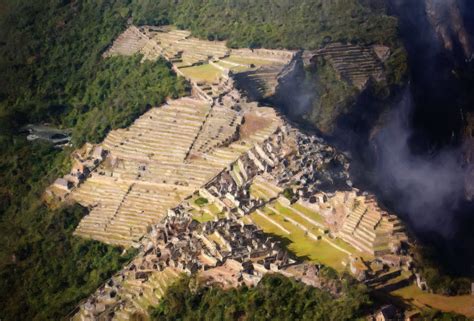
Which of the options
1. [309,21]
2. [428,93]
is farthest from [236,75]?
[428,93]

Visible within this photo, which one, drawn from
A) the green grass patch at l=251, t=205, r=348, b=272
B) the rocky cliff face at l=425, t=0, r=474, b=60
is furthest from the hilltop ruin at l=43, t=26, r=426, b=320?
the rocky cliff face at l=425, t=0, r=474, b=60

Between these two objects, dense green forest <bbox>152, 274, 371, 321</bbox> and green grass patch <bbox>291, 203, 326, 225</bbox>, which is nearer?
dense green forest <bbox>152, 274, 371, 321</bbox>

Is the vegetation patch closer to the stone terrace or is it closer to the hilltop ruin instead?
the hilltop ruin

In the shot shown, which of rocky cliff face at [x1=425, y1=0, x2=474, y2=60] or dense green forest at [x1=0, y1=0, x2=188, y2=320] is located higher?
rocky cliff face at [x1=425, y1=0, x2=474, y2=60]

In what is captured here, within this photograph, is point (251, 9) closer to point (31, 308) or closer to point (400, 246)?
point (31, 308)

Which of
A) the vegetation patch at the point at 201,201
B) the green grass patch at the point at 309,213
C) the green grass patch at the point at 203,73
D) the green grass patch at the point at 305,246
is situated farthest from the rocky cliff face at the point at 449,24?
the green grass patch at the point at 305,246

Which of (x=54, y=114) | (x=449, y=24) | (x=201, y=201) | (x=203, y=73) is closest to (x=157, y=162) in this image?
(x=201, y=201)
